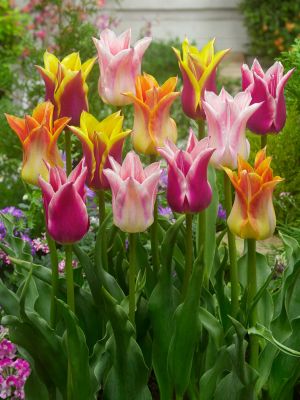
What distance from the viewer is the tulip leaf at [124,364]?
53.2 inches

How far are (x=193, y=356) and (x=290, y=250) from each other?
0.26 metres

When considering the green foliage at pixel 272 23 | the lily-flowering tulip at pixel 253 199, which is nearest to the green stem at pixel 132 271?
the lily-flowering tulip at pixel 253 199

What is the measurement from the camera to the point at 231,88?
6.00m

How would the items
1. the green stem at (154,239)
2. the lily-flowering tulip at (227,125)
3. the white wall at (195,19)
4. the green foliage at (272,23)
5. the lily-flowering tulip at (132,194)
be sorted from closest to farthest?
the lily-flowering tulip at (132,194) < the lily-flowering tulip at (227,125) < the green stem at (154,239) < the green foliage at (272,23) < the white wall at (195,19)

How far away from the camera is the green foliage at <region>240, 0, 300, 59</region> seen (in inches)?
294

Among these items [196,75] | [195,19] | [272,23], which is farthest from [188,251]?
[195,19]

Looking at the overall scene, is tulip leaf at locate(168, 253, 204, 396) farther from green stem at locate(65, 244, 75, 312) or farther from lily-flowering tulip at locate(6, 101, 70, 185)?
lily-flowering tulip at locate(6, 101, 70, 185)

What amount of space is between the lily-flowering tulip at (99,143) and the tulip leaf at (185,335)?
0.67 feet

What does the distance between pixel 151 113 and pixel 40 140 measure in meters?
0.18

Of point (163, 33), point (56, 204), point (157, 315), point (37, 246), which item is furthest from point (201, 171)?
point (163, 33)

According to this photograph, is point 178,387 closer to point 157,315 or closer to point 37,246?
point 157,315

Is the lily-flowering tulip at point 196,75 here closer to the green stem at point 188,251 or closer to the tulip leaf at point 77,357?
the green stem at point 188,251

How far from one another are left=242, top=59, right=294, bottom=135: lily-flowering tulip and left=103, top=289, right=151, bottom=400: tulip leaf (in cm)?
42

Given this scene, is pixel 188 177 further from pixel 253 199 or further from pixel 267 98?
pixel 267 98
